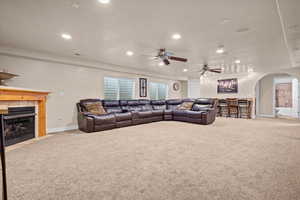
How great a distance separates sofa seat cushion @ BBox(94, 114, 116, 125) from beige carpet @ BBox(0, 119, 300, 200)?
4.26ft

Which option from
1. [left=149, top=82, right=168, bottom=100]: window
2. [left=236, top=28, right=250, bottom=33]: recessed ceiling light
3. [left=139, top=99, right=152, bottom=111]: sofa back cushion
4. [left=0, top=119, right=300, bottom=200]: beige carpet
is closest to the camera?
[left=0, top=119, right=300, bottom=200]: beige carpet

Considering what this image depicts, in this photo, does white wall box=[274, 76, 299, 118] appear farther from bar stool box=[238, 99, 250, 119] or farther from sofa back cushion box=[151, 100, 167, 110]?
sofa back cushion box=[151, 100, 167, 110]

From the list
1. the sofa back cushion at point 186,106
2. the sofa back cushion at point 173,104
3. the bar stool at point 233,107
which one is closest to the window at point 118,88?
the sofa back cushion at point 173,104

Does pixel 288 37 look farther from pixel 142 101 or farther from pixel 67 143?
pixel 67 143

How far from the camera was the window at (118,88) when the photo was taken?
616cm

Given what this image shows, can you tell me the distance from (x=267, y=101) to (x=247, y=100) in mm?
1987

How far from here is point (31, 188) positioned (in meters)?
1.58

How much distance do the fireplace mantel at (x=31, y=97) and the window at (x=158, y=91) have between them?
5.09m

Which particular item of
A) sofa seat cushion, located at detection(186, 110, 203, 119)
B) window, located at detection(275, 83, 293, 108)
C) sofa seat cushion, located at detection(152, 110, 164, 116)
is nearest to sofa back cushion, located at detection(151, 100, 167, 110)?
sofa seat cushion, located at detection(152, 110, 164, 116)

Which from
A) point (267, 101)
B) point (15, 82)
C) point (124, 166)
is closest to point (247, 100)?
point (267, 101)

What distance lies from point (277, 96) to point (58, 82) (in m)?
11.8

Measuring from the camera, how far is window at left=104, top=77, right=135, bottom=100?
6164 mm

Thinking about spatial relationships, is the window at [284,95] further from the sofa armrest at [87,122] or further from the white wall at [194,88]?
the sofa armrest at [87,122]

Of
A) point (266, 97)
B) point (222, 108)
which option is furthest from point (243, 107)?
point (266, 97)
